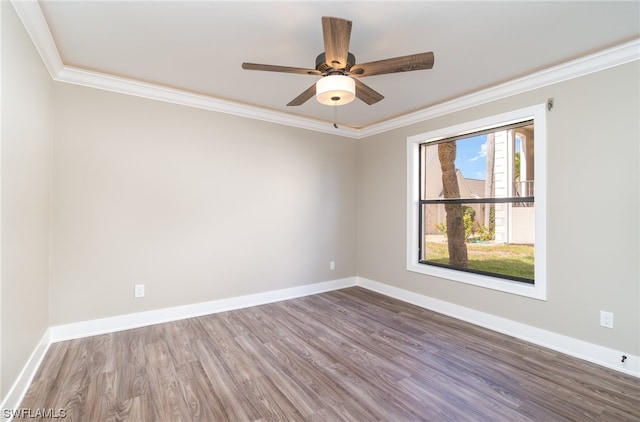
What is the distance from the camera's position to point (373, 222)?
14.6 feet

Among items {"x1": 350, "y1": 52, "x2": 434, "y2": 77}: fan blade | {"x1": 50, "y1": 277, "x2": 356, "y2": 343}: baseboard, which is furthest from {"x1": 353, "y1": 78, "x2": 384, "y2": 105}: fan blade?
{"x1": 50, "y1": 277, "x2": 356, "y2": 343}: baseboard

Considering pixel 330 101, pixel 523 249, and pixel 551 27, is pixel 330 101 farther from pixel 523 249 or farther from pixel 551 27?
pixel 523 249

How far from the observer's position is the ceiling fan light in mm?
1951

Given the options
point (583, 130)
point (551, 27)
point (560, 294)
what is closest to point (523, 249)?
point (560, 294)

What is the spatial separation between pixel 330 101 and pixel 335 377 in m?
2.05

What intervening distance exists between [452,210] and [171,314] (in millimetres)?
3556

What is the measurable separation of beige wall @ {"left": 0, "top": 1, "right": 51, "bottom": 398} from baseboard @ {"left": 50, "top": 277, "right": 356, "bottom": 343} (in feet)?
0.86

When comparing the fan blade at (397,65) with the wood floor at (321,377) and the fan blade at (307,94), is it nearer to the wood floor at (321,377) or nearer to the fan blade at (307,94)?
the fan blade at (307,94)

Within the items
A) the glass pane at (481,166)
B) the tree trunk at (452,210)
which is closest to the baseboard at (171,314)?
the tree trunk at (452,210)

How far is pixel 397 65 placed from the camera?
1.95 meters

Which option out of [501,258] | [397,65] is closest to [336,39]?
[397,65]

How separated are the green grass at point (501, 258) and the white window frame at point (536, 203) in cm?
19

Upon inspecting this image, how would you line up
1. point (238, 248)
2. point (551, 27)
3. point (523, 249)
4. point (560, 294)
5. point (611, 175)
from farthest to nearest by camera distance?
point (238, 248)
point (523, 249)
point (560, 294)
point (611, 175)
point (551, 27)

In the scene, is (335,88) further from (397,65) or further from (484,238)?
(484,238)
